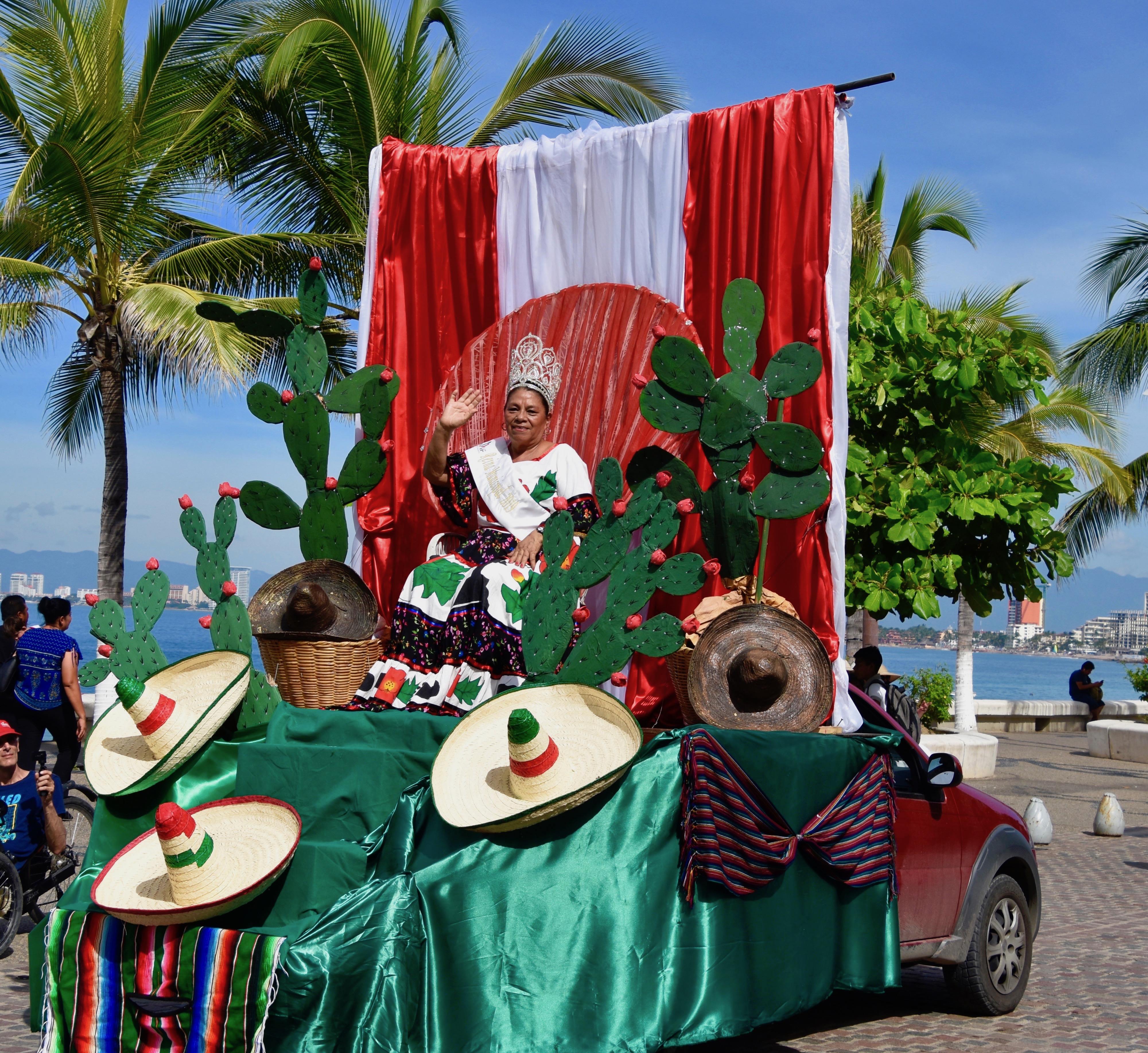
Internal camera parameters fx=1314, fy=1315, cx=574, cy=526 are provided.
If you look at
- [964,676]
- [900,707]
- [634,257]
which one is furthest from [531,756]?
[964,676]

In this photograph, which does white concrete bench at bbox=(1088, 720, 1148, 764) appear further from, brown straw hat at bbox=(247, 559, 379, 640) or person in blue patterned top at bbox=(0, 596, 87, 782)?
brown straw hat at bbox=(247, 559, 379, 640)

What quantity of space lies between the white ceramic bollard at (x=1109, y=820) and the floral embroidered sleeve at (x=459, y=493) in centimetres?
882

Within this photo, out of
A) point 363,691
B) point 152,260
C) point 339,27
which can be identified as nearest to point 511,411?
point 363,691

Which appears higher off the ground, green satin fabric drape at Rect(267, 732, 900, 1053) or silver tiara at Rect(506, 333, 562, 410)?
silver tiara at Rect(506, 333, 562, 410)

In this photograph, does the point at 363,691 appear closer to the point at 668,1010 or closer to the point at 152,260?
the point at 668,1010

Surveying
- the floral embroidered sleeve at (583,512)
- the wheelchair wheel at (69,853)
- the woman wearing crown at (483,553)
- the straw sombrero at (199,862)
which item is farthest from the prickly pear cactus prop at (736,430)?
the wheelchair wheel at (69,853)

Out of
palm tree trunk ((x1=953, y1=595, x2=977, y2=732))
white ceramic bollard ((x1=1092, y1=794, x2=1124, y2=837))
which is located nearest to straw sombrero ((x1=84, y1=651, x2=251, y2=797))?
white ceramic bollard ((x1=1092, y1=794, x2=1124, y2=837))

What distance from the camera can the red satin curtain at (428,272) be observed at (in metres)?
8.34

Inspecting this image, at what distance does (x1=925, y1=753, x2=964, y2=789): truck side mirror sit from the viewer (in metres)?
5.92

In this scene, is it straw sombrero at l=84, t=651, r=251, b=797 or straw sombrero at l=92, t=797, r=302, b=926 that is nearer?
straw sombrero at l=92, t=797, r=302, b=926

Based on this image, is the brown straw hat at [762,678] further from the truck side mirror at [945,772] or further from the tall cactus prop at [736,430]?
the truck side mirror at [945,772]

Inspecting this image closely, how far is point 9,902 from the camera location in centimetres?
726

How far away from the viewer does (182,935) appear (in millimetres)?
4160

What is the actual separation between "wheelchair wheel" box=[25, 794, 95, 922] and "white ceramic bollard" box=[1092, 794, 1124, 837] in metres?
9.56
